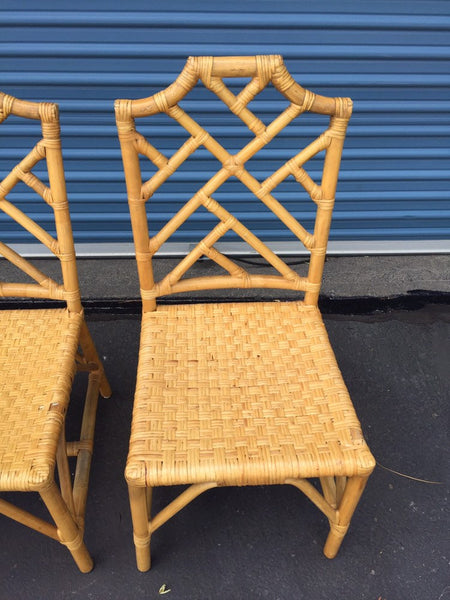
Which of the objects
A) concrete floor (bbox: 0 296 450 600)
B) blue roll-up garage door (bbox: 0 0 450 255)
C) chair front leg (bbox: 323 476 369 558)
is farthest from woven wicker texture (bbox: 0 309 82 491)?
blue roll-up garage door (bbox: 0 0 450 255)

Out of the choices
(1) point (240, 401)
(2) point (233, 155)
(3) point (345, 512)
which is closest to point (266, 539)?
(3) point (345, 512)

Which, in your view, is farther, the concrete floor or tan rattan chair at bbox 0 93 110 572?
the concrete floor

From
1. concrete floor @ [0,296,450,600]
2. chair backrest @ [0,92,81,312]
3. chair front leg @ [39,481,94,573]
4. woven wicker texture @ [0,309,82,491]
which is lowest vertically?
concrete floor @ [0,296,450,600]

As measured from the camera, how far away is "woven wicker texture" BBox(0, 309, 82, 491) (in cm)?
108

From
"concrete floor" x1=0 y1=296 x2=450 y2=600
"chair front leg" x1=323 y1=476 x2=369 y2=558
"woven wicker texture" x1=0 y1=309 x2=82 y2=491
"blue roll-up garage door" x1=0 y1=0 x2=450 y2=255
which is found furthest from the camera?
"blue roll-up garage door" x1=0 y1=0 x2=450 y2=255

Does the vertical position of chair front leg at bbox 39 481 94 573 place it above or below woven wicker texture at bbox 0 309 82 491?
below

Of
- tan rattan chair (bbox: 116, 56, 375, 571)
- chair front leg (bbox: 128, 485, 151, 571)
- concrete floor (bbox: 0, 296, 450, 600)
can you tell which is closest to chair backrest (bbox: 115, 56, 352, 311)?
tan rattan chair (bbox: 116, 56, 375, 571)

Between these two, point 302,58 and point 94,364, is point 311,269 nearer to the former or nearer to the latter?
point 94,364

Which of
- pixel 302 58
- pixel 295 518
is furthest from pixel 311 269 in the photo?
pixel 302 58

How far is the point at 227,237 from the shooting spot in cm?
252

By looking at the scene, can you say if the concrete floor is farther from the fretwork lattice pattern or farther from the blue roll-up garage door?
the blue roll-up garage door

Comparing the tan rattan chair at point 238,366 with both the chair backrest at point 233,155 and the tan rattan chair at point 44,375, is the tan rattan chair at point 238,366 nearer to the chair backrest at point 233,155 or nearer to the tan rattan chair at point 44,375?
the chair backrest at point 233,155

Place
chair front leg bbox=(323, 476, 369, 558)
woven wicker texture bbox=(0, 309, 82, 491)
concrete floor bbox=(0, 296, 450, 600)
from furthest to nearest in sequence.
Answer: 1. concrete floor bbox=(0, 296, 450, 600)
2. chair front leg bbox=(323, 476, 369, 558)
3. woven wicker texture bbox=(0, 309, 82, 491)

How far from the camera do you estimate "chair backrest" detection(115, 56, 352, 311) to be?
1.13m
